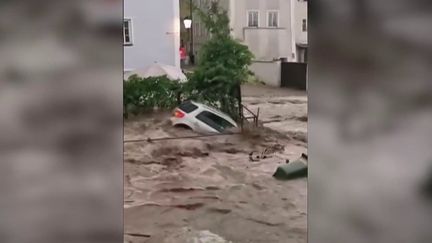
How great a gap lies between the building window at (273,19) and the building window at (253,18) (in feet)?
0.55

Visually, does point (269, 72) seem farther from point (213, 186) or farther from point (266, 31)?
point (213, 186)

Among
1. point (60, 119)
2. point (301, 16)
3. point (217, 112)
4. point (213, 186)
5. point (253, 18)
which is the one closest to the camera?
point (60, 119)

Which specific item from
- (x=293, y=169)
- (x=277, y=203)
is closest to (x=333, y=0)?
(x=277, y=203)

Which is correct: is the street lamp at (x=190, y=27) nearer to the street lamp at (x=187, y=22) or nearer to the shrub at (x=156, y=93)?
the street lamp at (x=187, y=22)

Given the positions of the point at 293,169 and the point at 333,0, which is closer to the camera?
the point at 333,0

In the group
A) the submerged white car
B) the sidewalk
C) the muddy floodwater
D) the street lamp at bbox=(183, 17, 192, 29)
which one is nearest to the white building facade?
the sidewalk

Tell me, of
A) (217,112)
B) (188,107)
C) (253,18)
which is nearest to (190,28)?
(253,18)

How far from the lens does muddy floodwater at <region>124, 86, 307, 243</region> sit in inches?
101

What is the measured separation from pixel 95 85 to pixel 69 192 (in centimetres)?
14

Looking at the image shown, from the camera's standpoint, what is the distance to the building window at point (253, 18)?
5.41m

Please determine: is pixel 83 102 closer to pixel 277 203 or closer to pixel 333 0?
pixel 333 0

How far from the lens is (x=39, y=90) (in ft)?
1.96

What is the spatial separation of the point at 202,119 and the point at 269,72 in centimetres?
184

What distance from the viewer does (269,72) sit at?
256 inches
